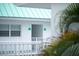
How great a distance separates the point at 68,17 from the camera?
5.71 ft

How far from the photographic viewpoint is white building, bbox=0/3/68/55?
1.70 m

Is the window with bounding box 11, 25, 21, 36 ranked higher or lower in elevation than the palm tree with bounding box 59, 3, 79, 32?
lower

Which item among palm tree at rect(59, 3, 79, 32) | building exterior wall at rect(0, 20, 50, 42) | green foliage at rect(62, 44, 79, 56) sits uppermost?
palm tree at rect(59, 3, 79, 32)

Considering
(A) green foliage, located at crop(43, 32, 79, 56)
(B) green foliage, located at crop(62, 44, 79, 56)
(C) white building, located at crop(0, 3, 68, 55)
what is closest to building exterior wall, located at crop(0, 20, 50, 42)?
(C) white building, located at crop(0, 3, 68, 55)

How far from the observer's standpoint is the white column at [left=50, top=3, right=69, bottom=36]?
1.72m

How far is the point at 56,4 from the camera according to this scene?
1709 millimetres

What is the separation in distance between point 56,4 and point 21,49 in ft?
2.35

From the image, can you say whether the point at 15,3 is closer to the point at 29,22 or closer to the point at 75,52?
the point at 29,22

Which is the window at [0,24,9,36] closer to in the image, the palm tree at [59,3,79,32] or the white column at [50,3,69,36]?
the white column at [50,3,69,36]

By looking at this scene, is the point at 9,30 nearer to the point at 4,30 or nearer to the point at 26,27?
the point at 4,30

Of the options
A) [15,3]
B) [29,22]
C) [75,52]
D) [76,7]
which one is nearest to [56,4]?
[76,7]

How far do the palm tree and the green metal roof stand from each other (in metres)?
0.18

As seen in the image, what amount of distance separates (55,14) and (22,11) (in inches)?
16.6

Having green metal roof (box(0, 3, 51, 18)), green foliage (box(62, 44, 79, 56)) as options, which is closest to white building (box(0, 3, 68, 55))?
green metal roof (box(0, 3, 51, 18))
